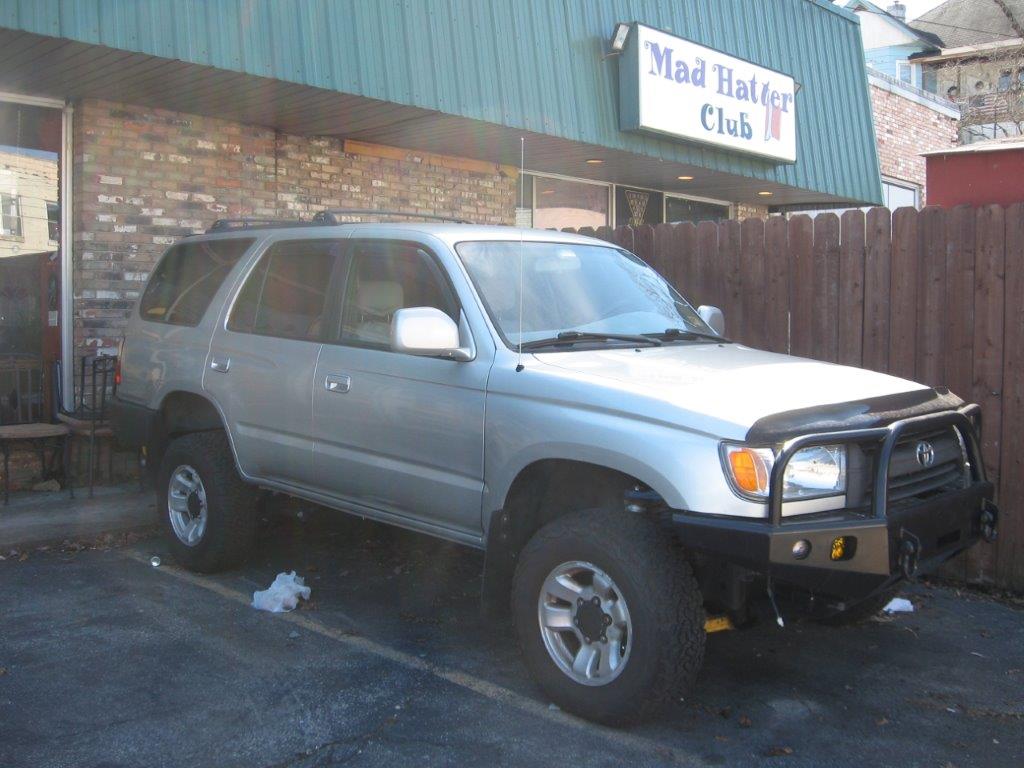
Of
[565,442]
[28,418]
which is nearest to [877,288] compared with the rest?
[565,442]

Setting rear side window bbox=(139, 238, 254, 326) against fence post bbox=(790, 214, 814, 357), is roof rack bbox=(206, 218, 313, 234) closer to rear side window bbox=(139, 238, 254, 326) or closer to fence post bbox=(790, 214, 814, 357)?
rear side window bbox=(139, 238, 254, 326)

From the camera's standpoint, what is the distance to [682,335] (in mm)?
4871

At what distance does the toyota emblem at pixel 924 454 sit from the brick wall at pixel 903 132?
15.0 meters

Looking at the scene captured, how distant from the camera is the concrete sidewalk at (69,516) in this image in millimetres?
6543

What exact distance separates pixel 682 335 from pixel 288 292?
216 cm

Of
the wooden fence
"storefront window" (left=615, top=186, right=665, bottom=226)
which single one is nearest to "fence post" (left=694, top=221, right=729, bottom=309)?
the wooden fence

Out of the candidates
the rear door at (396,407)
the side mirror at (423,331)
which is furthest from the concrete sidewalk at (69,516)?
the side mirror at (423,331)

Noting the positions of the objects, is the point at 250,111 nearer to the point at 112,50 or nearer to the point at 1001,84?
the point at 112,50

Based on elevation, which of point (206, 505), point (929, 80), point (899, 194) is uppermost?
point (929, 80)

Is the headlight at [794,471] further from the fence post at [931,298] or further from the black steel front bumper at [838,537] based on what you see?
the fence post at [931,298]

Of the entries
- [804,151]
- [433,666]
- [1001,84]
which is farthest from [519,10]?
[1001,84]

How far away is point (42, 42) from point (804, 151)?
374 inches

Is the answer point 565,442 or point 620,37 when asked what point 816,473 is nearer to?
point 565,442

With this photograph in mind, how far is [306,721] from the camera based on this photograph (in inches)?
154
